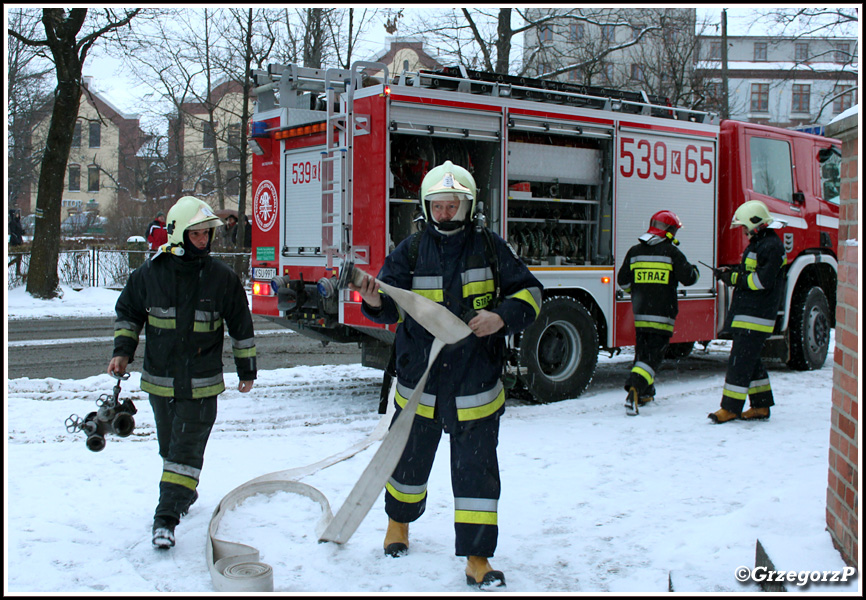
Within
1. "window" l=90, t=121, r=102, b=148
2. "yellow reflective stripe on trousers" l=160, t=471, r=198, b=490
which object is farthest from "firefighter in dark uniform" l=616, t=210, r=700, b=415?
"window" l=90, t=121, r=102, b=148

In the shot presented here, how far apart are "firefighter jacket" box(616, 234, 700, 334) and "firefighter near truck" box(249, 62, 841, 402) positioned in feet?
1.96

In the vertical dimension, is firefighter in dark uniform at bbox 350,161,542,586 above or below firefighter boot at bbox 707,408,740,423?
above

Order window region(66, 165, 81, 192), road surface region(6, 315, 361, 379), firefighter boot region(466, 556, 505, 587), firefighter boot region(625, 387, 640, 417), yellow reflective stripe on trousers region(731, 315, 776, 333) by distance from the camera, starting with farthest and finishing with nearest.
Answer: window region(66, 165, 81, 192)
road surface region(6, 315, 361, 379)
firefighter boot region(625, 387, 640, 417)
yellow reflective stripe on trousers region(731, 315, 776, 333)
firefighter boot region(466, 556, 505, 587)

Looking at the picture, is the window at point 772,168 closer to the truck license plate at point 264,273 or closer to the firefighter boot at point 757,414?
the firefighter boot at point 757,414

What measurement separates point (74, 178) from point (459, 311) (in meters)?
56.1

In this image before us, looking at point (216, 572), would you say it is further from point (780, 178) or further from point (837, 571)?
point (780, 178)

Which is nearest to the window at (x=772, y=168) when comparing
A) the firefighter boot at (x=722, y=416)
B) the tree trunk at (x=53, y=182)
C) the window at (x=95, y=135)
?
the firefighter boot at (x=722, y=416)

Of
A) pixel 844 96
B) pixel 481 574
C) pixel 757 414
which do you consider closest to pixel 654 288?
pixel 757 414

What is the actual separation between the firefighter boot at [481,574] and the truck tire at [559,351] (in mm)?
3739

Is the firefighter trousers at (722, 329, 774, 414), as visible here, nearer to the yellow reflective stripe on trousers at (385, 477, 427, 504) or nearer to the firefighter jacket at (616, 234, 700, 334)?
the firefighter jacket at (616, 234, 700, 334)

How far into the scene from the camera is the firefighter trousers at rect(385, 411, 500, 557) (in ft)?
11.6

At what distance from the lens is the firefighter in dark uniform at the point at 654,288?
7117 millimetres

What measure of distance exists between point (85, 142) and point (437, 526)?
56522mm

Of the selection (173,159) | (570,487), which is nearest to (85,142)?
(173,159)
